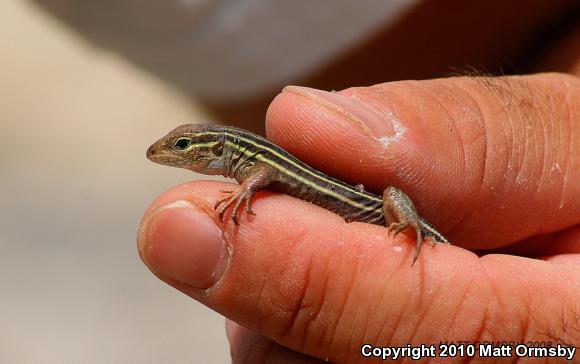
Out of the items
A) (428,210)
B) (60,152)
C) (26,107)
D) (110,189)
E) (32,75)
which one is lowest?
(428,210)

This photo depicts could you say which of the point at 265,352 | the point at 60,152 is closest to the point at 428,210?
the point at 265,352

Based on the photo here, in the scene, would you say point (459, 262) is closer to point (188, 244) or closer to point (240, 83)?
point (188, 244)

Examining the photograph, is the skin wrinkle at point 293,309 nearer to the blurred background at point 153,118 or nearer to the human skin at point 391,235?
the human skin at point 391,235

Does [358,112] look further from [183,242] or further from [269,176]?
[183,242]

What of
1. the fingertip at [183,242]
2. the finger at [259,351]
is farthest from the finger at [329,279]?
the finger at [259,351]

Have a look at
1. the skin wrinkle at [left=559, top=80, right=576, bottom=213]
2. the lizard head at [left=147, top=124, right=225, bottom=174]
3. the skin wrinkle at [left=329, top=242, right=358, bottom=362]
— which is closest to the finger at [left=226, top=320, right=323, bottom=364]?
the skin wrinkle at [left=329, top=242, right=358, bottom=362]
